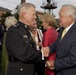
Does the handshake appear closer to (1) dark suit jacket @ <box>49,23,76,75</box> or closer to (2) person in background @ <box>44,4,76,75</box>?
(2) person in background @ <box>44,4,76,75</box>

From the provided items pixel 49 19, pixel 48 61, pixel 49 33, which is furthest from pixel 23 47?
pixel 49 19

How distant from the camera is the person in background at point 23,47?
439 centimetres

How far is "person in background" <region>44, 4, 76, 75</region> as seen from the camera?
14.1 ft

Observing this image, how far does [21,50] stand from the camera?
435cm

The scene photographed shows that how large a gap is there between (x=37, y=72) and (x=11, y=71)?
30.9 inches

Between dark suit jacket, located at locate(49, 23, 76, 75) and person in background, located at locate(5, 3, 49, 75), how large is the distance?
339 mm

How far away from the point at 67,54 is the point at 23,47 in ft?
2.23

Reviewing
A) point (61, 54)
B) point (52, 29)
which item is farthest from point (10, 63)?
point (52, 29)

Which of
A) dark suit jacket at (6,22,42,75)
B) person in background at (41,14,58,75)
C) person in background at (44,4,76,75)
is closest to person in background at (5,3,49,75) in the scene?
dark suit jacket at (6,22,42,75)

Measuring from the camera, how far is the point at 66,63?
4.30 metres

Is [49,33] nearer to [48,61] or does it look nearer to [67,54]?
[48,61]

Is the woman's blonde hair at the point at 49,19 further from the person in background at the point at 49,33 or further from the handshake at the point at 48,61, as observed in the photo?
the handshake at the point at 48,61

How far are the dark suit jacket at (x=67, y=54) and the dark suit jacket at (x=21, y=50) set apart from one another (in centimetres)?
34

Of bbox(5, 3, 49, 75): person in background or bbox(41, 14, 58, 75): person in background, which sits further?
bbox(41, 14, 58, 75): person in background
